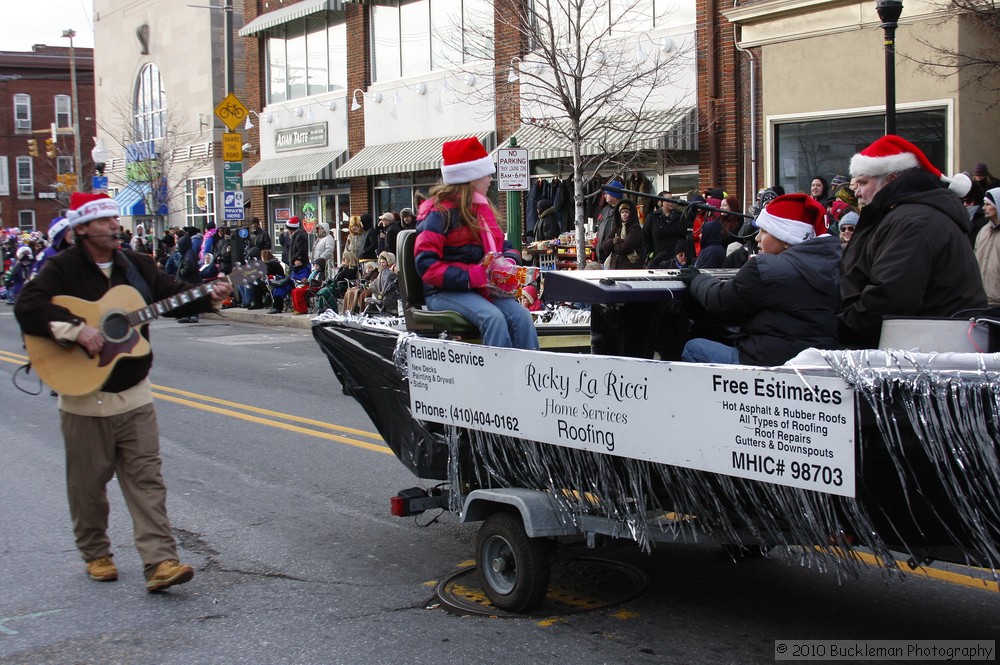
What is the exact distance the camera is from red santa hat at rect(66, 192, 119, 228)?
5426 mm

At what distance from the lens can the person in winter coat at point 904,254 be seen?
175 inches

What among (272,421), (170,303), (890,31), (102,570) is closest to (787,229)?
(170,303)

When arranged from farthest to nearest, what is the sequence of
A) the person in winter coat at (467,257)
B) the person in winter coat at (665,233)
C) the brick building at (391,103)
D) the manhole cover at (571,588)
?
the brick building at (391,103) < the person in winter coat at (665,233) < the person in winter coat at (467,257) < the manhole cover at (571,588)

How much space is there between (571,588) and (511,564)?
1.51 feet

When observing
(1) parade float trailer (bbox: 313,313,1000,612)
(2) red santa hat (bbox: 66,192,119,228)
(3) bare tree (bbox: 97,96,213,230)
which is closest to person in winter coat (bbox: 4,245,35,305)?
(3) bare tree (bbox: 97,96,213,230)

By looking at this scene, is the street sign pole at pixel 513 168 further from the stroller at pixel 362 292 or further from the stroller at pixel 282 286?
the stroller at pixel 282 286

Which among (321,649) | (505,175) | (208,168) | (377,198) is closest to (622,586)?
(321,649)

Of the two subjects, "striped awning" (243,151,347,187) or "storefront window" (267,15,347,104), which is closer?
"striped awning" (243,151,347,187)

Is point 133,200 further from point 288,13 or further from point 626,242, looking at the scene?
point 626,242

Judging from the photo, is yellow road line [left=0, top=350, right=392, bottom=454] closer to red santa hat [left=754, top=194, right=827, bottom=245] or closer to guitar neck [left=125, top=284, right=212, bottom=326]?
guitar neck [left=125, top=284, right=212, bottom=326]

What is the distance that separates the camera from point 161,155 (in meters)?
39.0

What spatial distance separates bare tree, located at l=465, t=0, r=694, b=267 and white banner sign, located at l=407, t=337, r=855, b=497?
41.4ft

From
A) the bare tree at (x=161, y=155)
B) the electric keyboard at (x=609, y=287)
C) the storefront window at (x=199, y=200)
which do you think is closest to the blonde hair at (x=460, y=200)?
the electric keyboard at (x=609, y=287)

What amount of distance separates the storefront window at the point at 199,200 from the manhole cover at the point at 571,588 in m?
33.7
